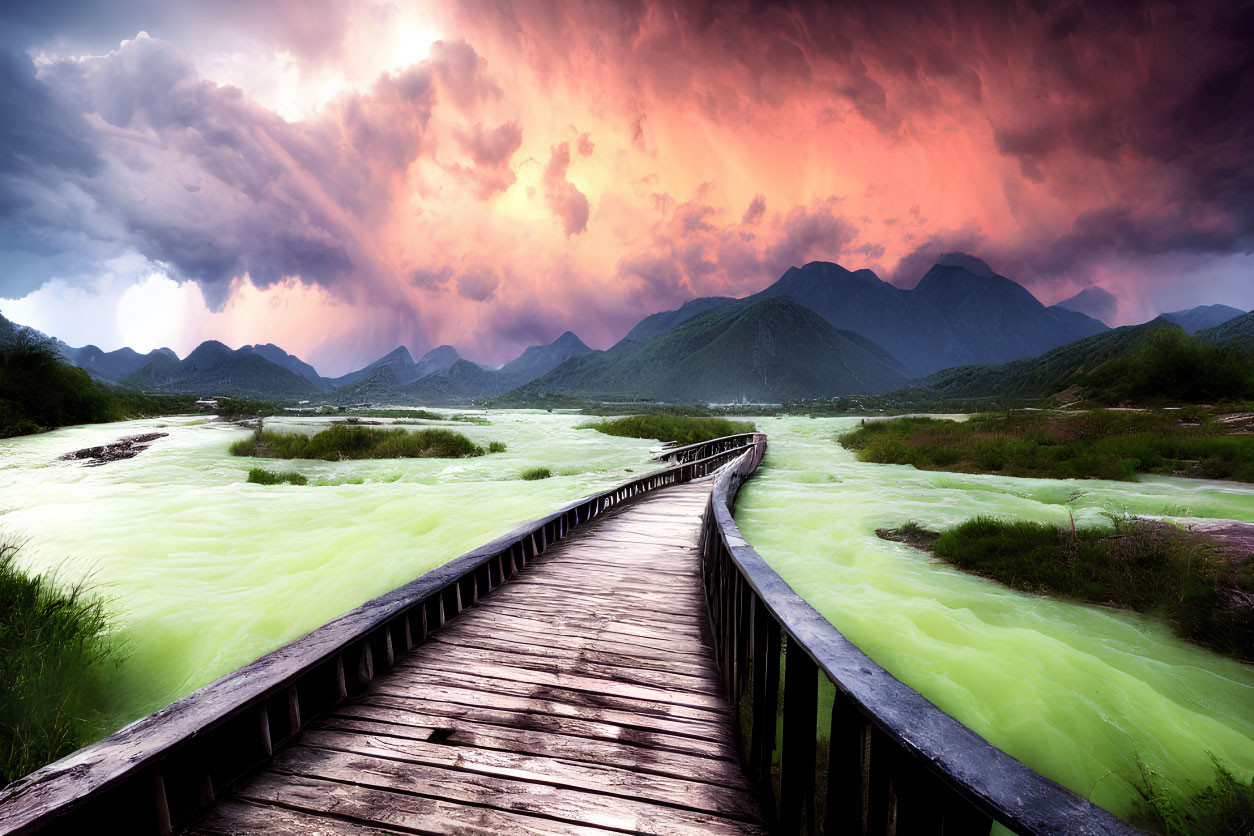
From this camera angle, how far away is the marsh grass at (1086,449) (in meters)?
14.4

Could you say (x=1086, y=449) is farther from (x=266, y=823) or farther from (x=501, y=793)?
(x=266, y=823)

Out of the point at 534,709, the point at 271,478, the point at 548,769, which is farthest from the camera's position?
the point at 271,478

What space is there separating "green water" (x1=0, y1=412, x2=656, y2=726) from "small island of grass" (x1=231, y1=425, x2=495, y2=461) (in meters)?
2.62

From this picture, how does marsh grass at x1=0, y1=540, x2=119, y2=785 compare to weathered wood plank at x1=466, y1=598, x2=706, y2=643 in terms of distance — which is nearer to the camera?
marsh grass at x1=0, y1=540, x2=119, y2=785

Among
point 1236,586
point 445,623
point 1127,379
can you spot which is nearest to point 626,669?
point 445,623

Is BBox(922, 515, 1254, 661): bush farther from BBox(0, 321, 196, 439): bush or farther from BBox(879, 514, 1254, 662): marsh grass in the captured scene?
BBox(0, 321, 196, 439): bush

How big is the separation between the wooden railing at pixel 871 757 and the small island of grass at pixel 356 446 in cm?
2246

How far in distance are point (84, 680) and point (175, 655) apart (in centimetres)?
119

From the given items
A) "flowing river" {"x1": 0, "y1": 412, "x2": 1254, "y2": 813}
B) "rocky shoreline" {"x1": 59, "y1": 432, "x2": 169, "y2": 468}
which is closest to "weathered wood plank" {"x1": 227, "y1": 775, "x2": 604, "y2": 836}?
"flowing river" {"x1": 0, "y1": 412, "x2": 1254, "y2": 813}

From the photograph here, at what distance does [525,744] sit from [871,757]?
1.72 meters

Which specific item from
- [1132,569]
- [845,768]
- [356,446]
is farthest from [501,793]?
[356,446]

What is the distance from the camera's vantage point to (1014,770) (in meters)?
1.07

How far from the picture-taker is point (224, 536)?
31.1ft

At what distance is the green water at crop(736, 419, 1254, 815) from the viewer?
4004 mm
